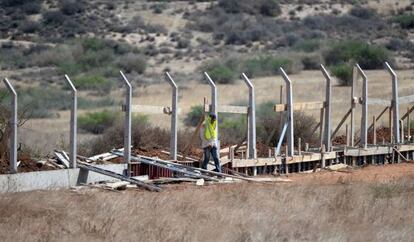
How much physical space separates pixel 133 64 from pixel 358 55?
12.6 meters

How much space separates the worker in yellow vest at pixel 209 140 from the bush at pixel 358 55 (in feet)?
132

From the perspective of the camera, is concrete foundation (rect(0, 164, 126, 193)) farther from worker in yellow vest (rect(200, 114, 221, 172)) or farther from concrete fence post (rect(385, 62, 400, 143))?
concrete fence post (rect(385, 62, 400, 143))

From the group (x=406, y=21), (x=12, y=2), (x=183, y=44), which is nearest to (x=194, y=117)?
(x=183, y=44)

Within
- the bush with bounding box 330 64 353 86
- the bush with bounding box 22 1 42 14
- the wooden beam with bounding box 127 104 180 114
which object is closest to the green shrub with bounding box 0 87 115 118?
the bush with bounding box 330 64 353 86

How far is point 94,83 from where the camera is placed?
6109cm

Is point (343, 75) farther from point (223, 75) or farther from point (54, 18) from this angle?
point (54, 18)

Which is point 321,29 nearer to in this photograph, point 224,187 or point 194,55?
point 194,55

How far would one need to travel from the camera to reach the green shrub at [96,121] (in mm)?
45344

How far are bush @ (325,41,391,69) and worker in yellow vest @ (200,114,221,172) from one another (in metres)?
40.2

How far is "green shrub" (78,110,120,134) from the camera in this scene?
45344 mm

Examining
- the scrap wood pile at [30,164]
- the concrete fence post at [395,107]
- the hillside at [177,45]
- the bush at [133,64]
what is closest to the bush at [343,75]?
the hillside at [177,45]

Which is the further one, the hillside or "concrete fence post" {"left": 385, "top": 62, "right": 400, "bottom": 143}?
the hillside

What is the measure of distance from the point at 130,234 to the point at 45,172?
570 centimetres

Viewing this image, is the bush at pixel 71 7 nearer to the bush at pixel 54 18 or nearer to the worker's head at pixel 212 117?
the bush at pixel 54 18
